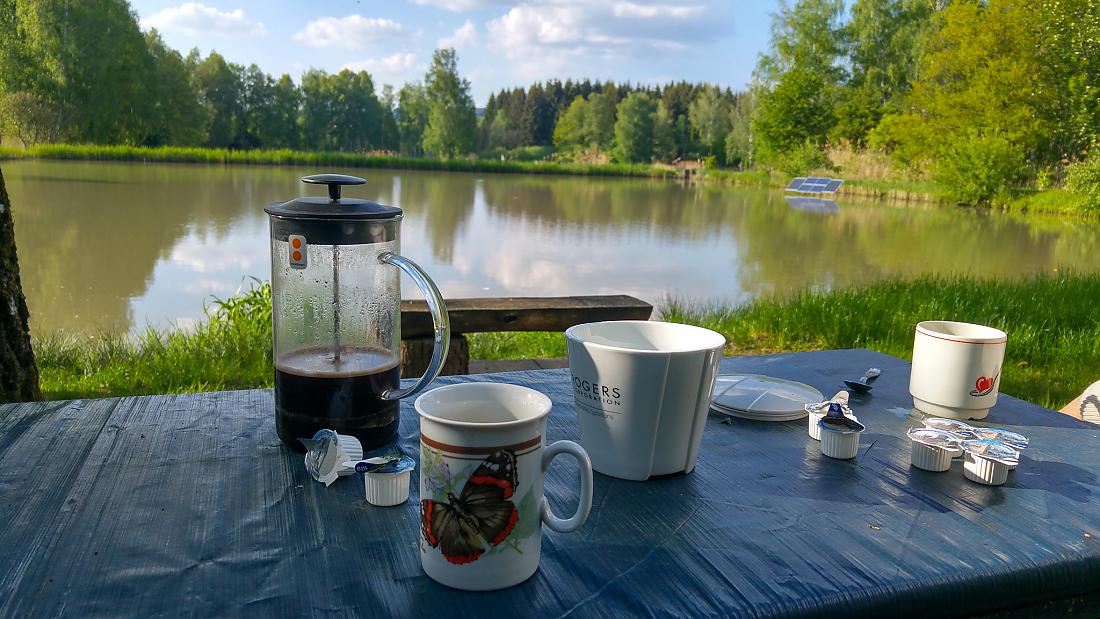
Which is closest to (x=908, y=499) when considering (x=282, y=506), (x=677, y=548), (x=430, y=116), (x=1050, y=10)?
(x=677, y=548)

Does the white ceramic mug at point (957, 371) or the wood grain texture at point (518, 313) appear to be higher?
the white ceramic mug at point (957, 371)

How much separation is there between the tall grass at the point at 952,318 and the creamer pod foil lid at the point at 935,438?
2.82 meters

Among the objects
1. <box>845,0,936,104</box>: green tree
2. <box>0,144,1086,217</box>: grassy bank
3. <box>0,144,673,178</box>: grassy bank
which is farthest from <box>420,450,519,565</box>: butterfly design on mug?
<box>845,0,936,104</box>: green tree

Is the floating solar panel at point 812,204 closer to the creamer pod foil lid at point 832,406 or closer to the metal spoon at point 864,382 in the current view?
the metal spoon at point 864,382

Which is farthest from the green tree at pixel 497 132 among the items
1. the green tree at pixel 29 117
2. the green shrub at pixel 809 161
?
the green tree at pixel 29 117

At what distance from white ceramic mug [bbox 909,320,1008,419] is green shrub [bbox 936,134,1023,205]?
22.7 m

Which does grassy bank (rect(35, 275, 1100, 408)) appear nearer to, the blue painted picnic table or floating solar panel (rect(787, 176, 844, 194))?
the blue painted picnic table

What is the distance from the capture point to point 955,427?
1055 millimetres

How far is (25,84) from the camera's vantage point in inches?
1041

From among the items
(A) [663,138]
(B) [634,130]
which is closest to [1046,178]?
(B) [634,130]

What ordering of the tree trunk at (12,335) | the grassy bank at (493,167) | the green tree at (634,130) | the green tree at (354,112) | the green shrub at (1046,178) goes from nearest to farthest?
the tree trunk at (12,335)
the grassy bank at (493,167)
the green shrub at (1046,178)
the green tree at (354,112)
the green tree at (634,130)

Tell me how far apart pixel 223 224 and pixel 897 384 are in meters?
11.0

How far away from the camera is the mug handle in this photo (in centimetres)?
65

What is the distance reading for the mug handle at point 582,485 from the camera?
65 cm
